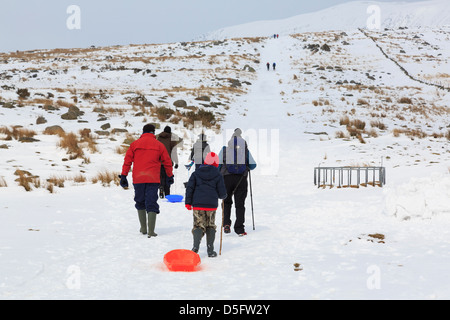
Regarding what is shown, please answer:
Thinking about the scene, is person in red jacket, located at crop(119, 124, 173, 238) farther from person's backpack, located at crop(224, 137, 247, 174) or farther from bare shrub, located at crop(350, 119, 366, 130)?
bare shrub, located at crop(350, 119, 366, 130)

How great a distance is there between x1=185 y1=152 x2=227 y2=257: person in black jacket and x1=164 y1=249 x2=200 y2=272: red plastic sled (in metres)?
0.75

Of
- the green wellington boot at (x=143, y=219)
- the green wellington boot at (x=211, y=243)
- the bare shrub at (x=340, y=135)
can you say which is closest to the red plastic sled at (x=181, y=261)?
the green wellington boot at (x=211, y=243)

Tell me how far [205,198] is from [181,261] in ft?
3.79

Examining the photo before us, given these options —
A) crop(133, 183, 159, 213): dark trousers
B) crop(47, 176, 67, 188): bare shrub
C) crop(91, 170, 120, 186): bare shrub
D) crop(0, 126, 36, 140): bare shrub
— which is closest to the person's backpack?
crop(133, 183, 159, 213): dark trousers

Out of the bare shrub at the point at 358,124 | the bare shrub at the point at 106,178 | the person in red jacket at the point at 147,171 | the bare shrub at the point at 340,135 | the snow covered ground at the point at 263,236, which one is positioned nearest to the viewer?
the snow covered ground at the point at 263,236

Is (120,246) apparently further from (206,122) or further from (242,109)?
(242,109)

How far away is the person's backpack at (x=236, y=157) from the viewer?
25.8ft

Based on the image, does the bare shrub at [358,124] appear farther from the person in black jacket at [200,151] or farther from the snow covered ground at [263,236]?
the person in black jacket at [200,151]

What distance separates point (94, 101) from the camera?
1121 inches

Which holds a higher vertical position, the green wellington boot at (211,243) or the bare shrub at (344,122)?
the bare shrub at (344,122)

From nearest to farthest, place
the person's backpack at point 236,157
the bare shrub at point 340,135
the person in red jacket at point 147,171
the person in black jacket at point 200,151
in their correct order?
the person in red jacket at point 147,171 < the person's backpack at point 236,157 < the person in black jacket at point 200,151 < the bare shrub at point 340,135

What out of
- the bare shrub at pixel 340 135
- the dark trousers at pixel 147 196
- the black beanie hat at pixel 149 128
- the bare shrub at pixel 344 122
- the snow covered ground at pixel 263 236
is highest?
the black beanie hat at pixel 149 128

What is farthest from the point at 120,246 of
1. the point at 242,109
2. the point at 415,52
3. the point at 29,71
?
the point at 415,52

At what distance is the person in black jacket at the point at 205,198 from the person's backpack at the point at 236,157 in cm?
124
